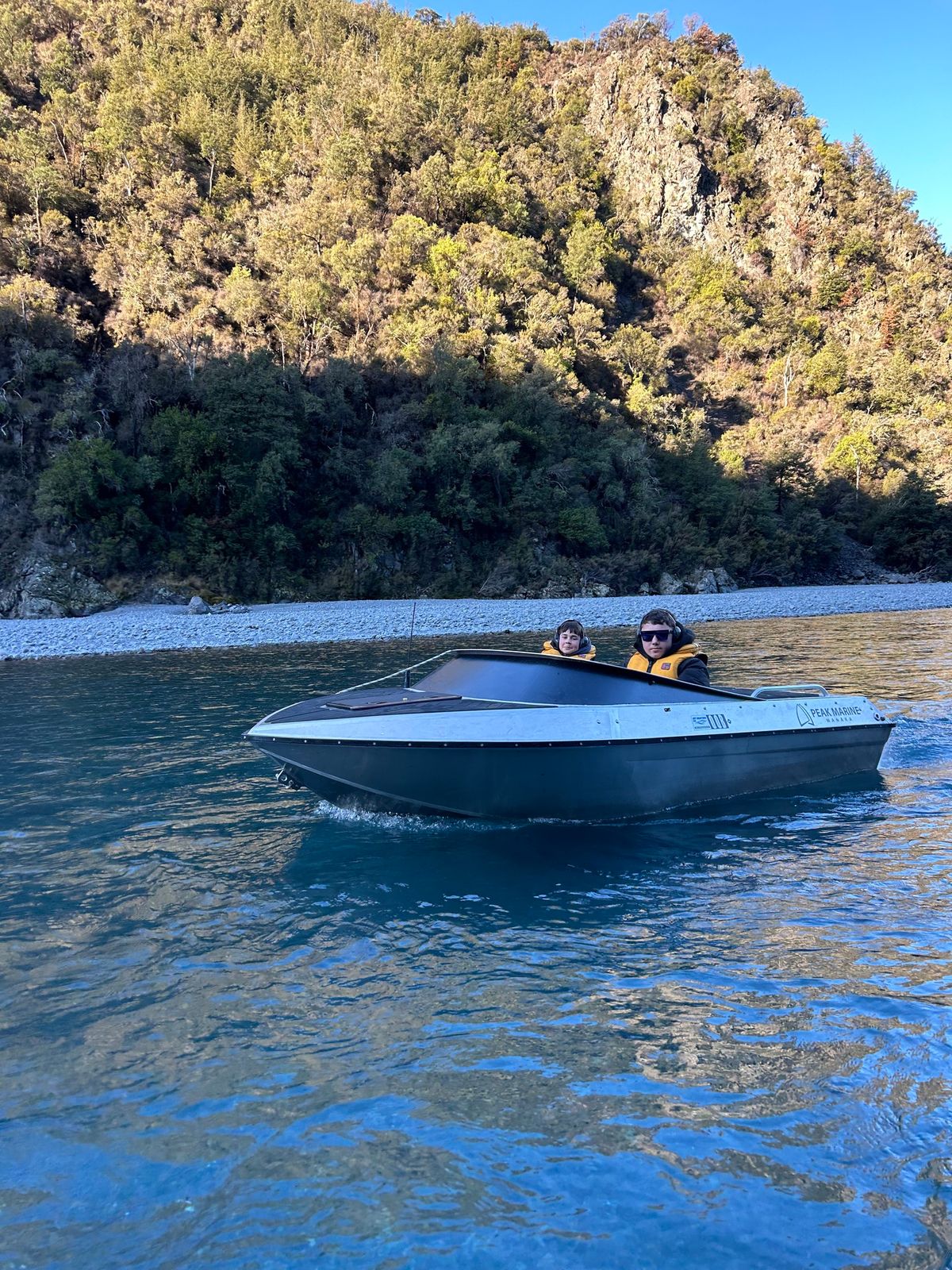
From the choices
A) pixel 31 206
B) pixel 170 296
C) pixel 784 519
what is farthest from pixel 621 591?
pixel 31 206

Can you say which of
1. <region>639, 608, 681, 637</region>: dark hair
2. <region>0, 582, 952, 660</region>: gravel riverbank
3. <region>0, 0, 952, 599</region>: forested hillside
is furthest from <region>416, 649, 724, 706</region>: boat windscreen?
<region>0, 0, 952, 599</region>: forested hillside

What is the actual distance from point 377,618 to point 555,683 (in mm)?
18381

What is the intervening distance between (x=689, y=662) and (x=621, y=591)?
3021 cm

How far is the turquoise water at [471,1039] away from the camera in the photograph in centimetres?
277

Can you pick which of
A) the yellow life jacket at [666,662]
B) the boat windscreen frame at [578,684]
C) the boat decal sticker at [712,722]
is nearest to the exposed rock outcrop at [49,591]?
the boat windscreen frame at [578,684]

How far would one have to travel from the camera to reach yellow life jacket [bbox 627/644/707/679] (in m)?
7.94

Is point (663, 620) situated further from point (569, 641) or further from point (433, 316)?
point (433, 316)

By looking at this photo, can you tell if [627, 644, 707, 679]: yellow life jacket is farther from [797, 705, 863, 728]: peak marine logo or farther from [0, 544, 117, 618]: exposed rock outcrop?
[0, 544, 117, 618]: exposed rock outcrop

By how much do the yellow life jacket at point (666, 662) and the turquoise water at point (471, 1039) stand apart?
4.67ft

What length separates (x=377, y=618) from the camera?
24.9m

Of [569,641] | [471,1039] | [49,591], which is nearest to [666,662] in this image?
[569,641]

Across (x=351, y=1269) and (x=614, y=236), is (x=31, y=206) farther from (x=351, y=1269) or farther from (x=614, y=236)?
(x=351, y=1269)

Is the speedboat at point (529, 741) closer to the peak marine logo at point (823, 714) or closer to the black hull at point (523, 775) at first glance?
the black hull at point (523, 775)

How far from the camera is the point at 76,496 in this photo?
97.8ft
